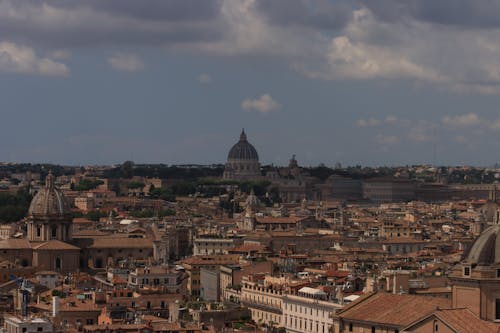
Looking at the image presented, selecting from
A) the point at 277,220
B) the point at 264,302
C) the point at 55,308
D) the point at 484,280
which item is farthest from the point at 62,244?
the point at 484,280

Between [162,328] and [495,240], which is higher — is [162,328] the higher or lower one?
the lower one

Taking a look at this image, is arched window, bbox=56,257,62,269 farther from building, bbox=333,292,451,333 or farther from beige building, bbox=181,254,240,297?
building, bbox=333,292,451,333

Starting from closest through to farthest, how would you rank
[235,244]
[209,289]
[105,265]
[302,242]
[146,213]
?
[209,289] < [105,265] < [235,244] < [302,242] < [146,213]

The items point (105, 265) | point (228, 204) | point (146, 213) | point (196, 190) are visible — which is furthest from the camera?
point (196, 190)

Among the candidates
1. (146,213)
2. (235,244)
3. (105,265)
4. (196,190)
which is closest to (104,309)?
(105,265)

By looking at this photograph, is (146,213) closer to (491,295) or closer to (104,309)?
(104,309)

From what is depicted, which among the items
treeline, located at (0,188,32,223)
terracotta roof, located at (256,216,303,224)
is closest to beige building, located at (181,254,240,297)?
terracotta roof, located at (256,216,303,224)
